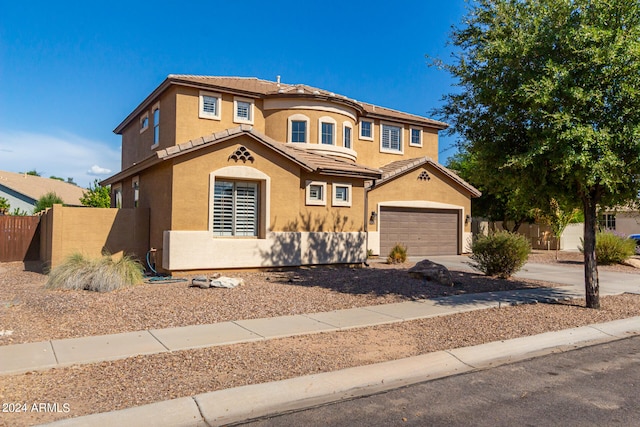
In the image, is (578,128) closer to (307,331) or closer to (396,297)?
(396,297)

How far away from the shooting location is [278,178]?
52.9ft

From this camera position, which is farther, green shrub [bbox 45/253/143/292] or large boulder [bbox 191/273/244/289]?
Result: large boulder [bbox 191/273/244/289]

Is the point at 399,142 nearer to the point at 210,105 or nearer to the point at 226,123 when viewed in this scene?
the point at 226,123

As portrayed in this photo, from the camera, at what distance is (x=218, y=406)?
5281 mm

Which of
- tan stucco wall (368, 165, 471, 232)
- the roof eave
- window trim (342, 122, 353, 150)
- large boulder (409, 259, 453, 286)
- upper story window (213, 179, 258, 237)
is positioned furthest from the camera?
the roof eave

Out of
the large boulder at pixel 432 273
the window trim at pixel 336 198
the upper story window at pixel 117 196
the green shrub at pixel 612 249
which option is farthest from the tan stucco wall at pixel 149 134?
the green shrub at pixel 612 249

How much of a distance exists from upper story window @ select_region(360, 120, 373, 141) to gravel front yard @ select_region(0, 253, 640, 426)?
10.9 metres

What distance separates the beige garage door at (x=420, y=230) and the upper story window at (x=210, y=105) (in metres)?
8.84

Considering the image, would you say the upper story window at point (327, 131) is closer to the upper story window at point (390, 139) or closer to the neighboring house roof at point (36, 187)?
the upper story window at point (390, 139)

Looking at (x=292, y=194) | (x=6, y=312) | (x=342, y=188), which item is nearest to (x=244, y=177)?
(x=292, y=194)

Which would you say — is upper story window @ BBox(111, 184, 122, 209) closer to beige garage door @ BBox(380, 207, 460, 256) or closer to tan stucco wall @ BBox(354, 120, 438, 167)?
tan stucco wall @ BBox(354, 120, 438, 167)

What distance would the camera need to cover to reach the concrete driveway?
14.5 metres

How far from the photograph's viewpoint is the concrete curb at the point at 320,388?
499 cm

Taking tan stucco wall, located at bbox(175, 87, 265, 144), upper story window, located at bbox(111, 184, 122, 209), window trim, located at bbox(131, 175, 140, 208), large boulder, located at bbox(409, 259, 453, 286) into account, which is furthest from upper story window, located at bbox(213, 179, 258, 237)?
upper story window, located at bbox(111, 184, 122, 209)
